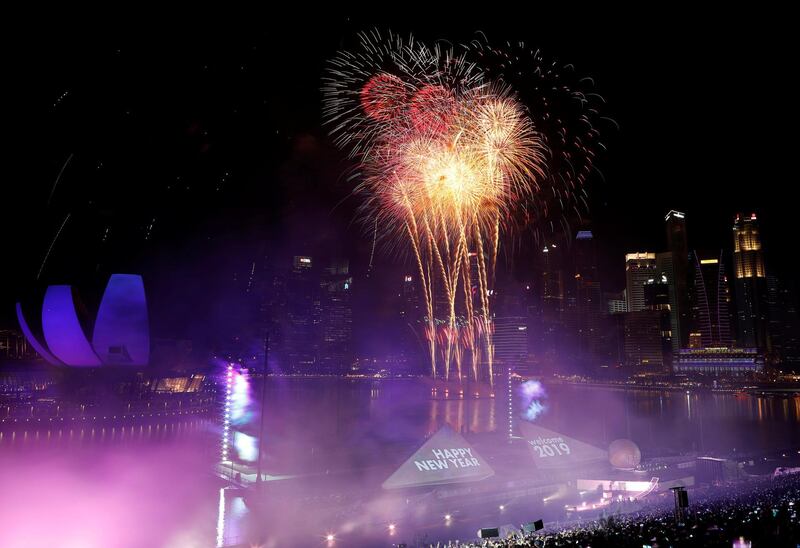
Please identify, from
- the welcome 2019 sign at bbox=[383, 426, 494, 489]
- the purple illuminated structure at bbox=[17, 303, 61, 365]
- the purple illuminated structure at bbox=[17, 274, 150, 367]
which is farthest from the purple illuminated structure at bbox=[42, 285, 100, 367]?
the welcome 2019 sign at bbox=[383, 426, 494, 489]

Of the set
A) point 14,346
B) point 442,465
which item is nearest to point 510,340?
point 14,346

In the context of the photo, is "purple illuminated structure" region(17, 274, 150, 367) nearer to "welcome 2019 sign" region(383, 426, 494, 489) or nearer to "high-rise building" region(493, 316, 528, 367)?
"welcome 2019 sign" region(383, 426, 494, 489)

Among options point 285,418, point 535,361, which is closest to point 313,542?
point 285,418

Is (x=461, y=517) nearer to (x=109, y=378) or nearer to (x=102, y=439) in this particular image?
(x=102, y=439)

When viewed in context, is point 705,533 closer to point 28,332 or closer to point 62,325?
point 62,325

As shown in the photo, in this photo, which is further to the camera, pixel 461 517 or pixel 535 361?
pixel 535 361
